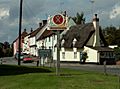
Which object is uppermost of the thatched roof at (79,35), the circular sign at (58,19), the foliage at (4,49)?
the thatched roof at (79,35)

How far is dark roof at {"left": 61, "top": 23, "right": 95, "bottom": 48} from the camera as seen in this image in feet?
283

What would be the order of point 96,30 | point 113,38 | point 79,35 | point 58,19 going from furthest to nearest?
point 113,38
point 79,35
point 96,30
point 58,19

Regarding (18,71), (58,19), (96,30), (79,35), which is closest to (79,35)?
(79,35)

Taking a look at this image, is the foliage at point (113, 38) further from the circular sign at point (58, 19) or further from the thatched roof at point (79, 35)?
the circular sign at point (58, 19)

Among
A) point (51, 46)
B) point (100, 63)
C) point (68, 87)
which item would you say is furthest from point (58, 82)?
point (51, 46)

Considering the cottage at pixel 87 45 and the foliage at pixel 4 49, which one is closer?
the foliage at pixel 4 49

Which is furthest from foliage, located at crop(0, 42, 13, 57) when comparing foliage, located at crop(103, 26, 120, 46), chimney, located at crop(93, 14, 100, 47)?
foliage, located at crop(103, 26, 120, 46)

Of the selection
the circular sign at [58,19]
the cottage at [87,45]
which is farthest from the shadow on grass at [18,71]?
the cottage at [87,45]

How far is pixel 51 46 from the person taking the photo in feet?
343

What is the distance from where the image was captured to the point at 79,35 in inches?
3519

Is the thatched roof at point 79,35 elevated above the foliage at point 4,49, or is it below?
above

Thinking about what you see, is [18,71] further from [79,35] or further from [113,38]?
[113,38]

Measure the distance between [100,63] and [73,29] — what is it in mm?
17944

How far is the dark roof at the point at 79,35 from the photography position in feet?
283
